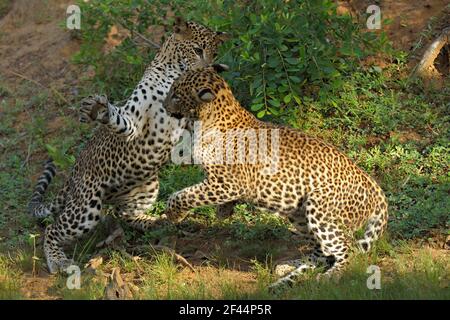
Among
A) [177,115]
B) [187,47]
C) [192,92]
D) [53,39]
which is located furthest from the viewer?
[53,39]

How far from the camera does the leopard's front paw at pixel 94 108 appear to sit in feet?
26.7

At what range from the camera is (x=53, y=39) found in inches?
522

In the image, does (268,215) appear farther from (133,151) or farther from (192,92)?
(192,92)

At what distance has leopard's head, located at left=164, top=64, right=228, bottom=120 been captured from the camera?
8.23 m

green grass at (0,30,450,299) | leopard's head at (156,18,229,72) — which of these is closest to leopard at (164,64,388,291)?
green grass at (0,30,450,299)

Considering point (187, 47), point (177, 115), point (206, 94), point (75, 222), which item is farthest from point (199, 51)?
point (75, 222)

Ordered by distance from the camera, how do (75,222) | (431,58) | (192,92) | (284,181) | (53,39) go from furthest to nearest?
(53,39) → (431,58) → (75,222) → (192,92) → (284,181)

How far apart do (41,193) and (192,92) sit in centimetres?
259

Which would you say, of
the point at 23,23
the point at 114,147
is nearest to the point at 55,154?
the point at 114,147

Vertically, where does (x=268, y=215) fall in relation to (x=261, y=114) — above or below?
below

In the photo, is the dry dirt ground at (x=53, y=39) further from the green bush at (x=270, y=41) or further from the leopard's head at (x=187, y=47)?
the leopard's head at (x=187, y=47)

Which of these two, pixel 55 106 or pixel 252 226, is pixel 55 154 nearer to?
pixel 252 226

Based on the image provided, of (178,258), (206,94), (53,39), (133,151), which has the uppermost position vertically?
(53,39)

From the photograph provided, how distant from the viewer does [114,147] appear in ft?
29.0
